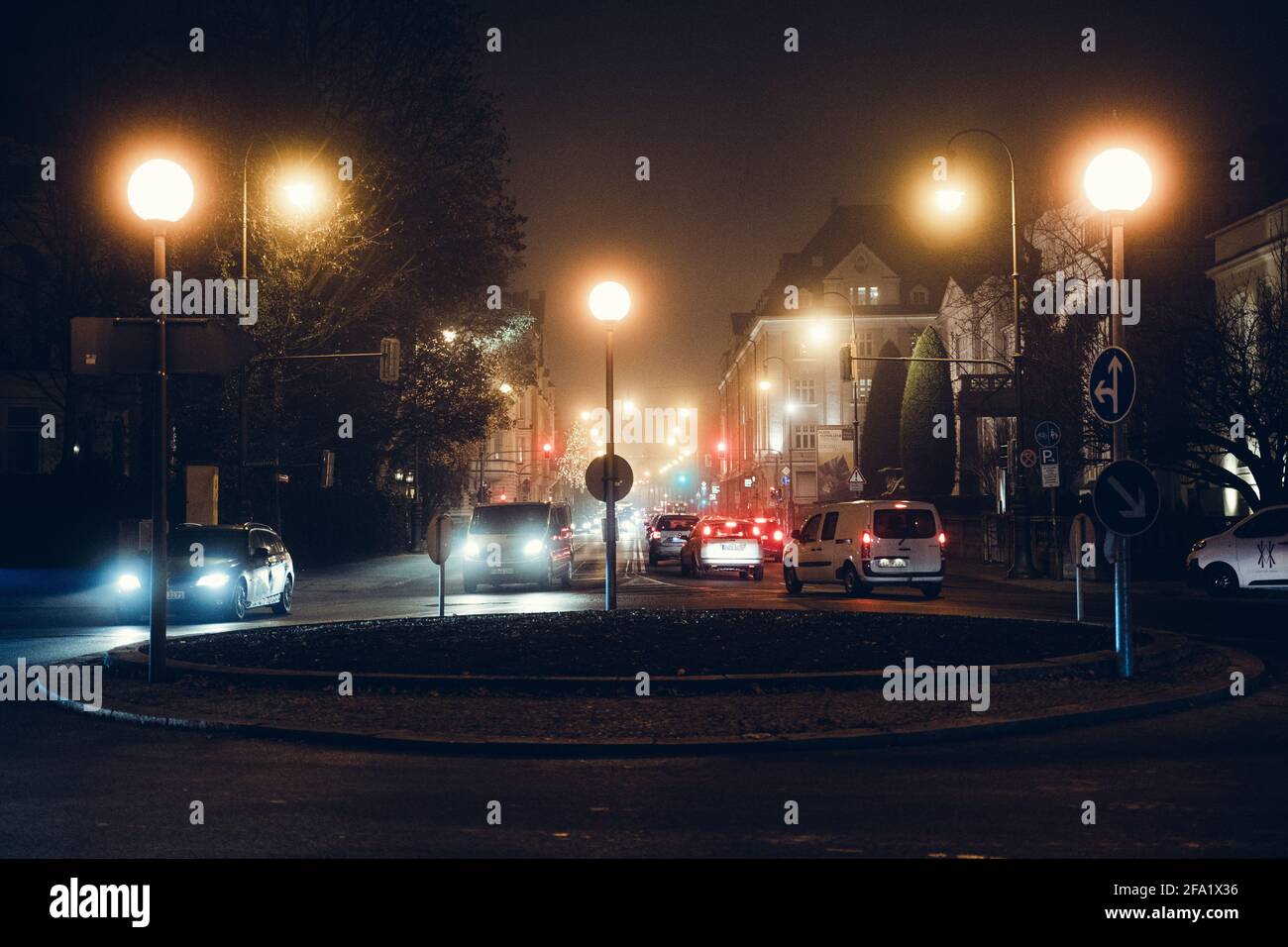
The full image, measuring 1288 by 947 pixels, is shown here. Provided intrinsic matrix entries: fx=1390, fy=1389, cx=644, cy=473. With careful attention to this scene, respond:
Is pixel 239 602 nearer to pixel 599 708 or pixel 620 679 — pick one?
pixel 620 679

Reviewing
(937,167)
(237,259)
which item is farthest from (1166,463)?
(237,259)

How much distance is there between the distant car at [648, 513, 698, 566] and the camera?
43.4m

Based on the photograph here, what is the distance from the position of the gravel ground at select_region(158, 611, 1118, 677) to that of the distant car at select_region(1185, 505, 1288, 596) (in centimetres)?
1114

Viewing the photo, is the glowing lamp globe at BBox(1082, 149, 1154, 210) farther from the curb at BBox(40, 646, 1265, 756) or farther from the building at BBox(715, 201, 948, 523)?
the building at BBox(715, 201, 948, 523)

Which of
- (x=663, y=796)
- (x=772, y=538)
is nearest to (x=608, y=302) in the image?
(x=663, y=796)

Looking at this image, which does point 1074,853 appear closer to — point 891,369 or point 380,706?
point 380,706

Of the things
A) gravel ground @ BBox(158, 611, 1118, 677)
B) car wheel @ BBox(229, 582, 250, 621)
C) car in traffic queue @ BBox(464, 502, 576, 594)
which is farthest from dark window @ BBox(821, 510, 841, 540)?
car wheel @ BBox(229, 582, 250, 621)

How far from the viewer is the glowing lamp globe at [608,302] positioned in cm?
1661

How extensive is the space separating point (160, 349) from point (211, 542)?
10.3 metres

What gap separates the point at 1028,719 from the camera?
10719mm

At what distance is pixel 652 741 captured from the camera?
386 inches

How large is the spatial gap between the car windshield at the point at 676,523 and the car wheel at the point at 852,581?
16361 mm
